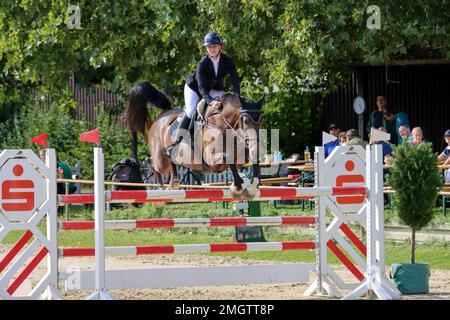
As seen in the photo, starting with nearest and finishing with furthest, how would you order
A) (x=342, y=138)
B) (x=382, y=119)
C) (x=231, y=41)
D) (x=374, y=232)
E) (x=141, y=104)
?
(x=374, y=232) < (x=141, y=104) < (x=342, y=138) < (x=231, y=41) < (x=382, y=119)

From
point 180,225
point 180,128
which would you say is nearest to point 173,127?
point 180,128

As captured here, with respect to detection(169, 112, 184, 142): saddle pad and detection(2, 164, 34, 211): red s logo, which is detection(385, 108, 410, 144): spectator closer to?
detection(169, 112, 184, 142): saddle pad

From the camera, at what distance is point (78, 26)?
63.3 ft

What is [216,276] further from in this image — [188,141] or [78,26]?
[78,26]

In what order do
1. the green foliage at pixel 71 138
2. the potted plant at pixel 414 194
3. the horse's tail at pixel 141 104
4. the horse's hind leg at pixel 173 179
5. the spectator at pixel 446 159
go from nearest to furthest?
the potted plant at pixel 414 194 → the horse's hind leg at pixel 173 179 → the horse's tail at pixel 141 104 → the spectator at pixel 446 159 → the green foliage at pixel 71 138

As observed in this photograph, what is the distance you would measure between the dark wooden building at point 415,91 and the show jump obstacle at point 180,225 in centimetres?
1128

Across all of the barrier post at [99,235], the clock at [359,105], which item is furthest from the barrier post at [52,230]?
the clock at [359,105]

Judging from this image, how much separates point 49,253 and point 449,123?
541 inches

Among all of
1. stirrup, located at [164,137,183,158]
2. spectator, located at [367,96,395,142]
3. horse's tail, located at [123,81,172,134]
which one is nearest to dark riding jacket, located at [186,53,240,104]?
stirrup, located at [164,137,183,158]

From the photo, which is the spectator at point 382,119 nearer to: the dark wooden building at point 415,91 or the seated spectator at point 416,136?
the dark wooden building at point 415,91

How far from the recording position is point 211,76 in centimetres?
991

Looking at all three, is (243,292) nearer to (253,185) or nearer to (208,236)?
(253,185)

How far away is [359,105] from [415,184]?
11.2 metres

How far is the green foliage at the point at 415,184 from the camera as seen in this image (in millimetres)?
10258
